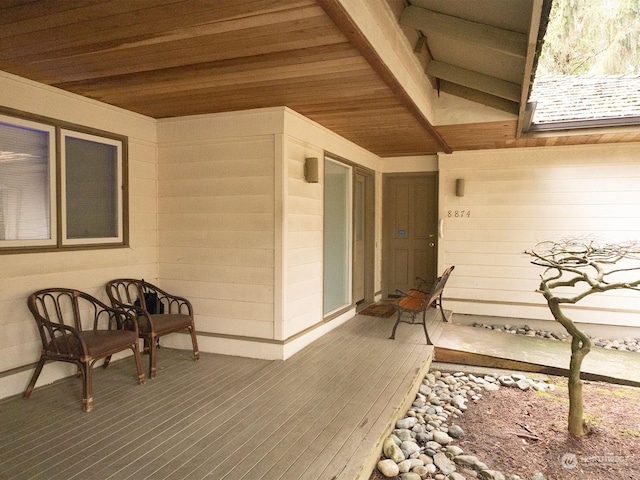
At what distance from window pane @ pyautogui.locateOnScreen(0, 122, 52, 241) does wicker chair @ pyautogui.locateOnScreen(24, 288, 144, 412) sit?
0.54 meters

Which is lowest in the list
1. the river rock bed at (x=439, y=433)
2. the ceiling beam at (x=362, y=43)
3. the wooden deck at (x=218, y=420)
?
the river rock bed at (x=439, y=433)

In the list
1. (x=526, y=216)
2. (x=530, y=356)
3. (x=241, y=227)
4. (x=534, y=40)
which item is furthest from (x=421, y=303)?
(x=534, y=40)

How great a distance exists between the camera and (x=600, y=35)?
6695mm

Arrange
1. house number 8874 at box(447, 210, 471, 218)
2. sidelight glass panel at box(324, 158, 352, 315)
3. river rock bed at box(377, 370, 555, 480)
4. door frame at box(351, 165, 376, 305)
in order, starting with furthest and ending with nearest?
door frame at box(351, 165, 376, 305), house number 8874 at box(447, 210, 471, 218), sidelight glass panel at box(324, 158, 352, 315), river rock bed at box(377, 370, 555, 480)

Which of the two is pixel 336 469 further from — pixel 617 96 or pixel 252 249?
pixel 617 96

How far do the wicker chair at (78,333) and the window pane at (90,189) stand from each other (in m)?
0.58

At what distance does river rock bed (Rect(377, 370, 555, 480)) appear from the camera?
2725 millimetres

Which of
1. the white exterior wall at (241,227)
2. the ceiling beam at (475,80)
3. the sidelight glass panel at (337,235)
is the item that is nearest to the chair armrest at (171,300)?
the white exterior wall at (241,227)

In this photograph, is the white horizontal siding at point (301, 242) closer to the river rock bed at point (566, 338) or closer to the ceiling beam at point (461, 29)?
the ceiling beam at point (461, 29)

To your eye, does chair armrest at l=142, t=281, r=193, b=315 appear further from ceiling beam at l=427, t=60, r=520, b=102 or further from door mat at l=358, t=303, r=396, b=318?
ceiling beam at l=427, t=60, r=520, b=102

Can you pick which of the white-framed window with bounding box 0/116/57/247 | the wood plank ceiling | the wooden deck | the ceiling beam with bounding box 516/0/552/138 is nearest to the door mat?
the wooden deck

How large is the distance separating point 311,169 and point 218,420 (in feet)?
8.65

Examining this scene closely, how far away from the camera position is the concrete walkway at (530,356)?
4.31m

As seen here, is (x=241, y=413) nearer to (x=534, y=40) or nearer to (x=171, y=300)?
(x=171, y=300)
